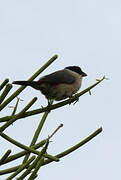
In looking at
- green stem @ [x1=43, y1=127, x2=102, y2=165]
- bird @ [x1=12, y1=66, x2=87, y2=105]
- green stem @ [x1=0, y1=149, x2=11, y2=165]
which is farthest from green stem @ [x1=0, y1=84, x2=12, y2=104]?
bird @ [x1=12, y1=66, x2=87, y2=105]

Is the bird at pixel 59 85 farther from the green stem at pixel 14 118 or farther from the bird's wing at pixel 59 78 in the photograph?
the green stem at pixel 14 118

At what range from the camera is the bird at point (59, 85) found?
21.0ft

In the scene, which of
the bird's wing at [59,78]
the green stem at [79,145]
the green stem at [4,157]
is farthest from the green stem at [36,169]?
the bird's wing at [59,78]

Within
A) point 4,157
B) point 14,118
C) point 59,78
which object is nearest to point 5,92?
point 14,118

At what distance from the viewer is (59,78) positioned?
7055mm

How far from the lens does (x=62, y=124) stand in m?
2.56

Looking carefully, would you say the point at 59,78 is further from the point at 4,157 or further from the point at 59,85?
the point at 4,157

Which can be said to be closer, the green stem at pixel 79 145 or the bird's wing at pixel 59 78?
the green stem at pixel 79 145

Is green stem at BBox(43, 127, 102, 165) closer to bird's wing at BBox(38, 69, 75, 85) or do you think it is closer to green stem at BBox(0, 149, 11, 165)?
green stem at BBox(0, 149, 11, 165)

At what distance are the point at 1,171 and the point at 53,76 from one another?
445 centimetres

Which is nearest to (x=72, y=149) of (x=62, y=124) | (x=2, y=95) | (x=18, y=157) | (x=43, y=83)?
(x=62, y=124)

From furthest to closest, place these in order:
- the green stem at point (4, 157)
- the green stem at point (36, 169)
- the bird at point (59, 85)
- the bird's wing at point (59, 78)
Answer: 1. the bird's wing at point (59, 78)
2. the bird at point (59, 85)
3. the green stem at point (4, 157)
4. the green stem at point (36, 169)

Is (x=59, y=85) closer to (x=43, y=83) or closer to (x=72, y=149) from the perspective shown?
(x=43, y=83)

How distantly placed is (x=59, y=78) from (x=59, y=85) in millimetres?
247
